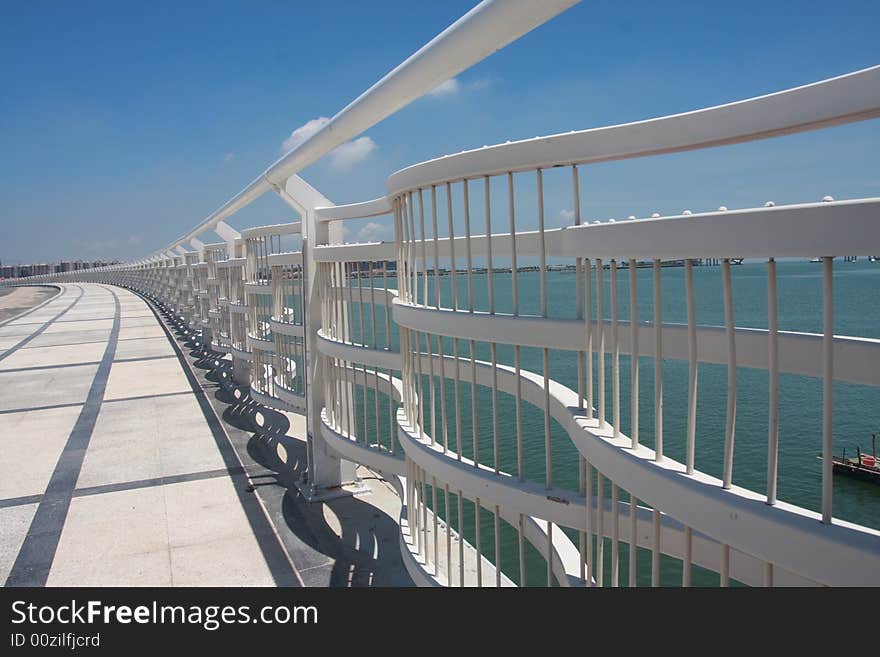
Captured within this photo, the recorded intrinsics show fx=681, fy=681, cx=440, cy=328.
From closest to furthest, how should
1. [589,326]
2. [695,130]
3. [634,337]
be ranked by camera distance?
[695,130]
[634,337]
[589,326]

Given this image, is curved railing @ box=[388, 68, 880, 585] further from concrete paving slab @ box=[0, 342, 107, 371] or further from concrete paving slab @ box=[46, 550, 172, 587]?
concrete paving slab @ box=[0, 342, 107, 371]

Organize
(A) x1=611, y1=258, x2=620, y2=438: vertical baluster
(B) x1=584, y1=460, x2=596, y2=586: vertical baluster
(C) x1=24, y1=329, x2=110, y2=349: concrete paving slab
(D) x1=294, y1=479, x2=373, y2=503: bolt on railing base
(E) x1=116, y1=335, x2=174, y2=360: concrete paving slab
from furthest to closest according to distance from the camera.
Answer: (C) x1=24, y1=329, x2=110, y2=349: concrete paving slab, (E) x1=116, y1=335, x2=174, y2=360: concrete paving slab, (D) x1=294, y1=479, x2=373, y2=503: bolt on railing base, (B) x1=584, y1=460, x2=596, y2=586: vertical baluster, (A) x1=611, y1=258, x2=620, y2=438: vertical baluster

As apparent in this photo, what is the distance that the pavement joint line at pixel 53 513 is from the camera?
11.4 m

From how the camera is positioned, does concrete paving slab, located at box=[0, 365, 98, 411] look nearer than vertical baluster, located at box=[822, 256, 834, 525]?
No

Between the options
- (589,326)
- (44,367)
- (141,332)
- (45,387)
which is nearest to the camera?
(589,326)

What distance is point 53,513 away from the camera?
13922mm

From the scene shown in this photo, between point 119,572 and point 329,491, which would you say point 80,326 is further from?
point 119,572

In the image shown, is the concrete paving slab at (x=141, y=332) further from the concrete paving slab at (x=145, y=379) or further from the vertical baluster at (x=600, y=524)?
the vertical baluster at (x=600, y=524)

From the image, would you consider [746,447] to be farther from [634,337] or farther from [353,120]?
[634,337]

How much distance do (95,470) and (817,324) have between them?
52.4 meters

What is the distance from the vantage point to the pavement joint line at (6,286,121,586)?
11445 mm

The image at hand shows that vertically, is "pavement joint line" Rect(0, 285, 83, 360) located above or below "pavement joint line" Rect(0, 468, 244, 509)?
above

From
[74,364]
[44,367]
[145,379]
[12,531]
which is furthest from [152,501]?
[74,364]

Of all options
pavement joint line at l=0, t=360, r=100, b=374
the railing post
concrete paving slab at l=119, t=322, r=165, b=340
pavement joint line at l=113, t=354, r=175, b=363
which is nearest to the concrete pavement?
the railing post
